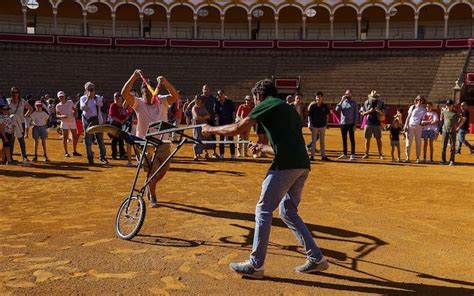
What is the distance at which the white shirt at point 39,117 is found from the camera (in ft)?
36.5

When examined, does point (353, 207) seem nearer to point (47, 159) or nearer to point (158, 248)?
point (158, 248)

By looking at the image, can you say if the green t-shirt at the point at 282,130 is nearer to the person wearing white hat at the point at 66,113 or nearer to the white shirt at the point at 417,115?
the person wearing white hat at the point at 66,113

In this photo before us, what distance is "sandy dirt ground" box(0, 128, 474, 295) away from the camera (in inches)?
154

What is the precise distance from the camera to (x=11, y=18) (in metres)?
36.4

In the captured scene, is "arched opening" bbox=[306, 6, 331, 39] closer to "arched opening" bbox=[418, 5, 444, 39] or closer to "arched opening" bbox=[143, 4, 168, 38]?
"arched opening" bbox=[418, 5, 444, 39]

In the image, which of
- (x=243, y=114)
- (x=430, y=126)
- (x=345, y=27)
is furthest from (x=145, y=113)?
(x=345, y=27)

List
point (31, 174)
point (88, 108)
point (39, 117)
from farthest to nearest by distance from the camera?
point (39, 117)
point (88, 108)
point (31, 174)

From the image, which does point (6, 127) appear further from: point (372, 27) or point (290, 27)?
point (372, 27)

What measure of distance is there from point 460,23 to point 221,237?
37.6 meters

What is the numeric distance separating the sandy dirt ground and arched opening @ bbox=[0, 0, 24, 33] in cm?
3112

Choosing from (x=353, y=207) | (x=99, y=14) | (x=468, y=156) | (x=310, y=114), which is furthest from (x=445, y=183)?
(x=99, y=14)

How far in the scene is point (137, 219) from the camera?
531cm

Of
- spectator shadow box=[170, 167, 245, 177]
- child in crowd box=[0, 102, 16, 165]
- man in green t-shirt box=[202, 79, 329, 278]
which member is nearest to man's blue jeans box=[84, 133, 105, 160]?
child in crowd box=[0, 102, 16, 165]

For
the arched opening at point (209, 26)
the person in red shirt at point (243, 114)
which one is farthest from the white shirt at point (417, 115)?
the arched opening at point (209, 26)
